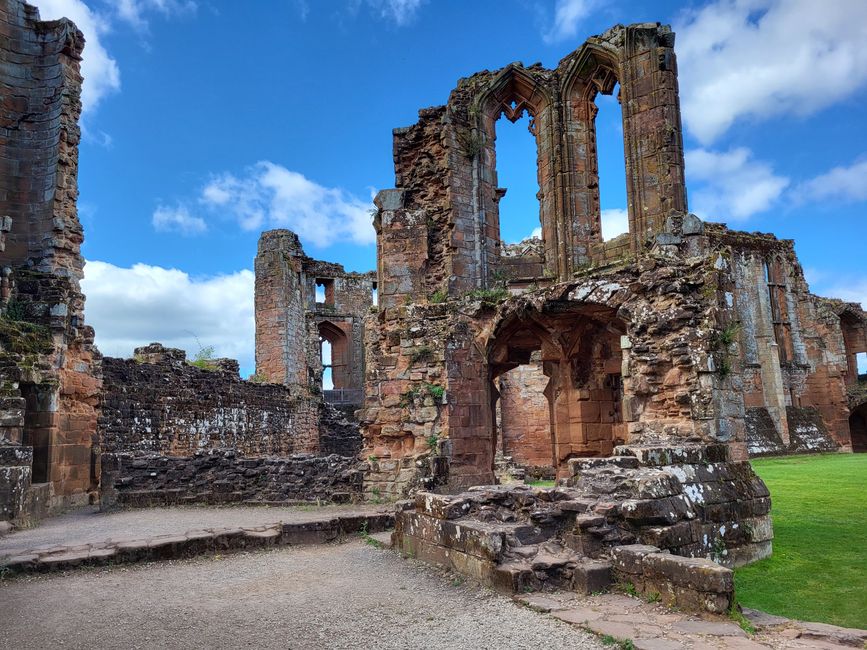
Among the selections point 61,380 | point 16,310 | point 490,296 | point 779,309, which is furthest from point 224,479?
point 779,309

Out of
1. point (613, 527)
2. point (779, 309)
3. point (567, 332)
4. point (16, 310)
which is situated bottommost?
point (613, 527)

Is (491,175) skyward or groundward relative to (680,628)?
skyward

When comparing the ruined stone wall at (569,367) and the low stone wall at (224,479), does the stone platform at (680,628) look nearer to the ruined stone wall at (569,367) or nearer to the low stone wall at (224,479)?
the ruined stone wall at (569,367)

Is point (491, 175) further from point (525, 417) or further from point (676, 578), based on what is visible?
point (525, 417)

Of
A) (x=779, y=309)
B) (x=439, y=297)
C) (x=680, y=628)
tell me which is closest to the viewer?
(x=680, y=628)

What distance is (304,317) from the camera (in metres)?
27.5

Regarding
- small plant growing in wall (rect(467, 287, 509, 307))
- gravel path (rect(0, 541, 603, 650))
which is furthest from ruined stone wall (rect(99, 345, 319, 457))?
gravel path (rect(0, 541, 603, 650))

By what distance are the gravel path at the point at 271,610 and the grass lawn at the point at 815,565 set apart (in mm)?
2341

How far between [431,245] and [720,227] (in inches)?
776

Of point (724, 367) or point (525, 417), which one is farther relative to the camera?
point (525, 417)

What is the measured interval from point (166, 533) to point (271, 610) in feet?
11.6

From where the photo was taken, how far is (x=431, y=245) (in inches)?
503

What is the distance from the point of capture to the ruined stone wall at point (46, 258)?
1068cm

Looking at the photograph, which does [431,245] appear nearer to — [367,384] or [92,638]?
[367,384]
